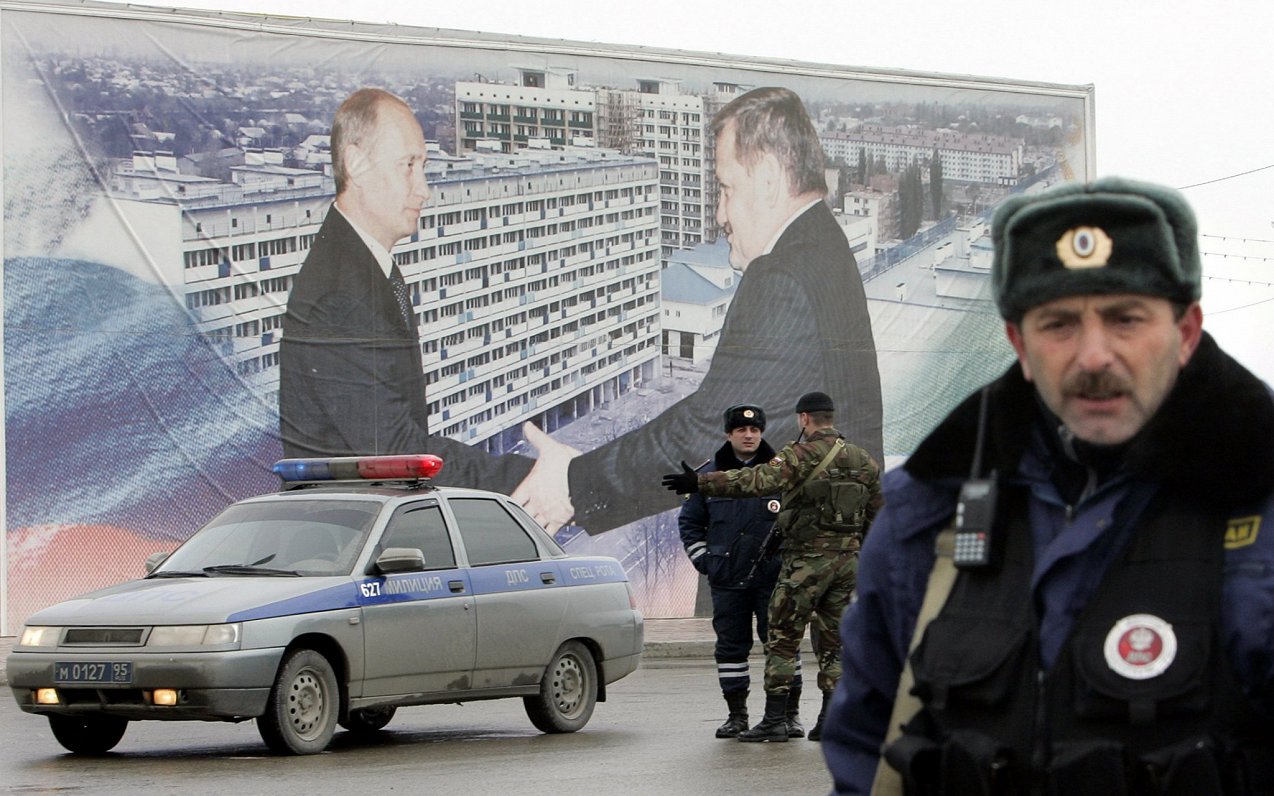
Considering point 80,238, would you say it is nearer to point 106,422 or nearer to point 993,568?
point 106,422

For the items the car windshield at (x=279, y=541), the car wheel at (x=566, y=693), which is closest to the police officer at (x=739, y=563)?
the car wheel at (x=566, y=693)

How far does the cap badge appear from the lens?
2.55 m

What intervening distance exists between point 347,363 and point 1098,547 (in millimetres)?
19919

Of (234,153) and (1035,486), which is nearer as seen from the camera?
(1035,486)

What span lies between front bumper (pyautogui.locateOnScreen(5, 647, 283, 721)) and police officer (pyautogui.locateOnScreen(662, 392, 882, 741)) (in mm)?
2634

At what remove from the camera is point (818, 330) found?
2473 cm

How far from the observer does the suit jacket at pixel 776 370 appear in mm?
23422

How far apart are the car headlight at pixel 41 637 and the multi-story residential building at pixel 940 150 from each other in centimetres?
1607

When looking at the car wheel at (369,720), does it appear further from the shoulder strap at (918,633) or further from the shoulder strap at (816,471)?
the shoulder strap at (918,633)

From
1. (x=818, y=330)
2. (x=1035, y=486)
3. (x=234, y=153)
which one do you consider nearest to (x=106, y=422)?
(x=234, y=153)

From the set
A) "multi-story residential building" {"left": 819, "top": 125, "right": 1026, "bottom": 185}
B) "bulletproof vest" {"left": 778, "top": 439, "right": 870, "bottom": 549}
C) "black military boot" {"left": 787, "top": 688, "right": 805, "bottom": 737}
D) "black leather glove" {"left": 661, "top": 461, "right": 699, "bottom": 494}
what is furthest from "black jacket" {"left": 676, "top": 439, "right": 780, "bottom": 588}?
"multi-story residential building" {"left": 819, "top": 125, "right": 1026, "bottom": 185}

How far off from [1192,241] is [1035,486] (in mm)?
394

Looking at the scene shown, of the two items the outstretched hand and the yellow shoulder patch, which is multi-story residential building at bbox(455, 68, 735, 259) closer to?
the outstretched hand

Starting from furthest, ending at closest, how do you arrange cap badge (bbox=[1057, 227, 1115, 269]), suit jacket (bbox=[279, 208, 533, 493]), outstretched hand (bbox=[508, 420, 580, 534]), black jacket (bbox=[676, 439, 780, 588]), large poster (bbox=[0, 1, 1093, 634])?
outstretched hand (bbox=[508, 420, 580, 534])
suit jacket (bbox=[279, 208, 533, 493])
large poster (bbox=[0, 1, 1093, 634])
black jacket (bbox=[676, 439, 780, 588])
cap badge (bbox=[1057, 227, 1115, 269])
